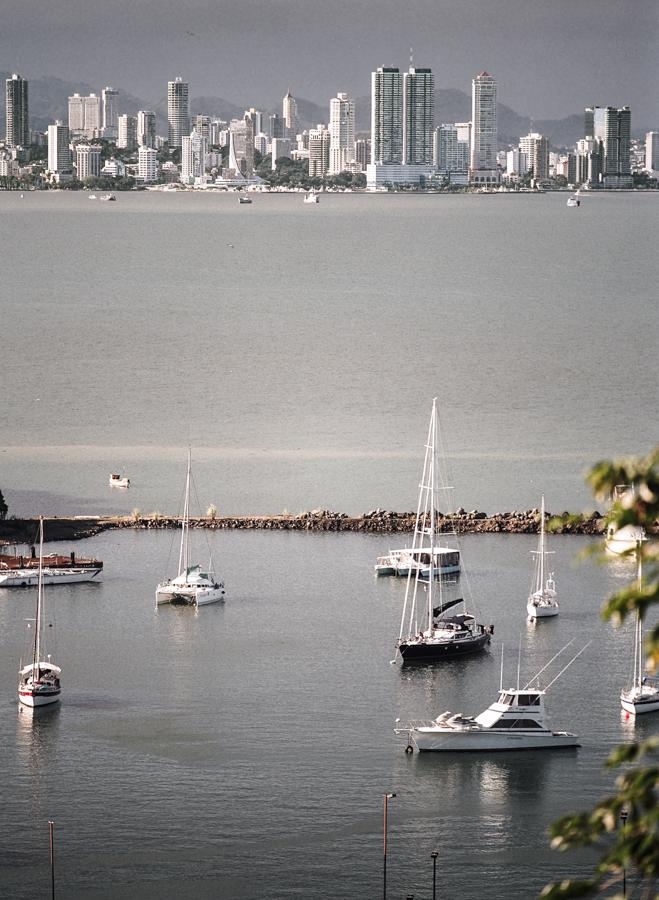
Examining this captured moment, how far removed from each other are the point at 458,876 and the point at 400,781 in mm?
1359

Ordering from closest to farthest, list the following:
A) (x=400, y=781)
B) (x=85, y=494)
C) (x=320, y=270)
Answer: (x=400, y=781) → (x=85, y=494) → (x=320, y=270)

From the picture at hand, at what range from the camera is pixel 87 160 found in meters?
128

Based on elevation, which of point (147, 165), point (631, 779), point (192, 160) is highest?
point (192, 160)

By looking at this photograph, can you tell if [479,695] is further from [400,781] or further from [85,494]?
[85,494]

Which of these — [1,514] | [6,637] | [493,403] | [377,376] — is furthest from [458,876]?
[377,376]

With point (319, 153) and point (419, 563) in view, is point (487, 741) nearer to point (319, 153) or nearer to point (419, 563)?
point (419, 563)

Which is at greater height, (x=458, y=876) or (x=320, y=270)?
(x=320, y=270)

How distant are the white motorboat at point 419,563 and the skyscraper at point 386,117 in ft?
391

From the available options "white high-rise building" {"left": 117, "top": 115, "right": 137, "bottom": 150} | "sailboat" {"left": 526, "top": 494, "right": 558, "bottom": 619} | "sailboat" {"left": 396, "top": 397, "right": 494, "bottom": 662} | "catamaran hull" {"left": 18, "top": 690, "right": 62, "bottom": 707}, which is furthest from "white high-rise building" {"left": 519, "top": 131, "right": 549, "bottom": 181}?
"catamaran hull" {"left": 18, "top": 690, "right": 62, "bottom": 707}

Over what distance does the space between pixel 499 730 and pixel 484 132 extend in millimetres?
136583

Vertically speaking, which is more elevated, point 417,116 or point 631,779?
point 417,116

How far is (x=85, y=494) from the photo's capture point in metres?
18.1

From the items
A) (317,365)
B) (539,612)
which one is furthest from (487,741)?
(317,365)

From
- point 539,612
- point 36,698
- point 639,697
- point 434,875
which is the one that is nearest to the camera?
point 434,875
